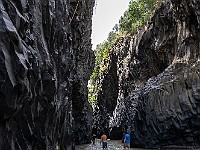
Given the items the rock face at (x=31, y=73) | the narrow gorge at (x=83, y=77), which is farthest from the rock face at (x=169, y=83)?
the rock face at (x=31, y=73)

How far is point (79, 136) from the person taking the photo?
3588 cm

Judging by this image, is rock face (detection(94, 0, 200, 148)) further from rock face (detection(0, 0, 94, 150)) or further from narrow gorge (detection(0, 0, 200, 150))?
rock face (detection(0, 0, 94, 150))

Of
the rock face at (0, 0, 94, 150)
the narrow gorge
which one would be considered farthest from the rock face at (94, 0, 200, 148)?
the rock face at (0, 0, 94, 150)

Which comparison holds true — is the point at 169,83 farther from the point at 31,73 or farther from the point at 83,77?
the point at 31,73

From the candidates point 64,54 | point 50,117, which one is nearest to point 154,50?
point 64,54

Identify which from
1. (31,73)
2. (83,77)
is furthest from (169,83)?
(31,73)

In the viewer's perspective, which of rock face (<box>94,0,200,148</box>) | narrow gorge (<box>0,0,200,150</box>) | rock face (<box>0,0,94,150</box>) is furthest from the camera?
rock face (<box>94,0,200,148</box>)

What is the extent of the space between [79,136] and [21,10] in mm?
29240

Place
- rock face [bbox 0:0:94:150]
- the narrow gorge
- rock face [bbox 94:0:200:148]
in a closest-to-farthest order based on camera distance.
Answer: rock face [bbox 0:0:94:150]
the narrow gorge
rock face [bbox 94:0:200:148]

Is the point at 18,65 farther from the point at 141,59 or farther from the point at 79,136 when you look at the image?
the point at 141,59

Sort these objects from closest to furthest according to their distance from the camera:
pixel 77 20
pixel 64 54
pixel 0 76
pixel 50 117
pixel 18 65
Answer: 1. pixel 0 76
2. pixel 18 65
3. pixel 50 117
4. pixel 64 54
5. pixel 77 20

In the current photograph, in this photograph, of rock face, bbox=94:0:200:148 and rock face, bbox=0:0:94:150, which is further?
rock face, bbox=94:0:200:148

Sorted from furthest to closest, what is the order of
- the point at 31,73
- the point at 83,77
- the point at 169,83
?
the point at 83,77
the point at 169,83
the point at 31,73

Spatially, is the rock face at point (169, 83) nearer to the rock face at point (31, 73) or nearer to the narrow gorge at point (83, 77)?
the narrow gorge at point (83, 77)
